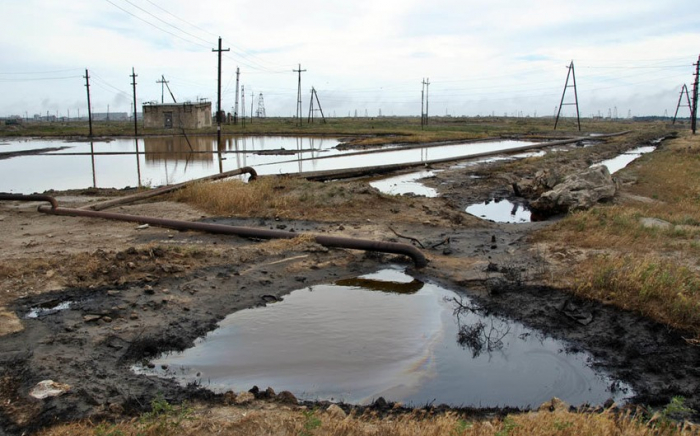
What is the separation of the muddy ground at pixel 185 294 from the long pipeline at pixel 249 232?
0.16m

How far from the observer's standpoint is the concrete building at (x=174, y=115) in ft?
229

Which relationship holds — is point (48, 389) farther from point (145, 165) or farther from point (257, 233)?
point (145, 165)

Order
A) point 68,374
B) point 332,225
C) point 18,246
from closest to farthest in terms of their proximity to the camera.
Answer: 1. point 68,374
2. point 18,246
3. point 332,225

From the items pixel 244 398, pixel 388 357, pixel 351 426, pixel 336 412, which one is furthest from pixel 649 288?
pixel 244 398

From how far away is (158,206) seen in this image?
41.4ft

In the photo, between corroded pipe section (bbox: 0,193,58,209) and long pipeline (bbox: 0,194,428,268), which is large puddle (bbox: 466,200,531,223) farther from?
corroded pipe section (bbox: 0,193,58,209)

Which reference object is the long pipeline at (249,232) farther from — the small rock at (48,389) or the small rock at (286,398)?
the small rock at (48,389)

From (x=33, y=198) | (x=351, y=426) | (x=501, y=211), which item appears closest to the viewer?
(x=351, y=426)

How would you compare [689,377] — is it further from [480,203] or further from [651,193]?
A: [651,193]

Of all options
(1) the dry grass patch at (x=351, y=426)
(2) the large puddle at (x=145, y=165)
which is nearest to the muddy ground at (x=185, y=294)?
(1) the dry grass patch at (x=351, y=426)

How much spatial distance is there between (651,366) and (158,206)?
10897mm

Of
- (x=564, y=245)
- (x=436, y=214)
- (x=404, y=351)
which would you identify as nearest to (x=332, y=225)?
(x=436, y=214)

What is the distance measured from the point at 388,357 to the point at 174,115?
70892mm

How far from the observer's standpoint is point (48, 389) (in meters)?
4.29
